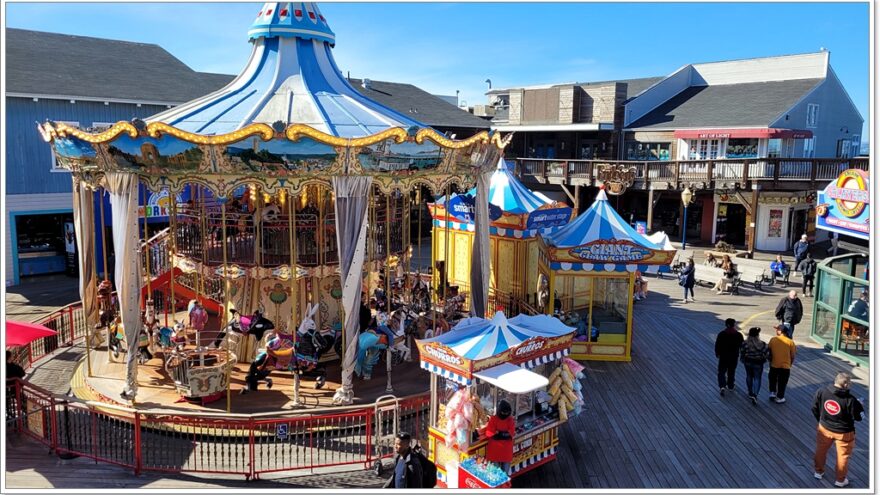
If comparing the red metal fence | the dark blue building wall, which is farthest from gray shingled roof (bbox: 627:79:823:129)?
the red metal fence

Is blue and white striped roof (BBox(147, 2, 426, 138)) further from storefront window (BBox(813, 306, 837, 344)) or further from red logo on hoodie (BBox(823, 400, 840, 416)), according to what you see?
storefront window (BBox(813, 306, 837, 344))

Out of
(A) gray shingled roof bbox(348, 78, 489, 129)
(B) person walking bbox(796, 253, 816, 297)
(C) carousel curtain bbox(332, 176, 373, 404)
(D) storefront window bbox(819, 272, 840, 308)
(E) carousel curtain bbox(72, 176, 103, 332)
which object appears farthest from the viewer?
(A) gray shingled roof bbox(348, 78, 489, 129)

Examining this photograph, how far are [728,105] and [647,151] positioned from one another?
4.32 meters

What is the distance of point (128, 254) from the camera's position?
10547 mm

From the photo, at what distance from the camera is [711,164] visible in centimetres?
2655

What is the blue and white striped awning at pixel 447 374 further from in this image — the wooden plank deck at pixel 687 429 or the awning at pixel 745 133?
the awning at pixel 745 133

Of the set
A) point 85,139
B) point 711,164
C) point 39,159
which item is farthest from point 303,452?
point 711,164

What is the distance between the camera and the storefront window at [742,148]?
97.3 feet

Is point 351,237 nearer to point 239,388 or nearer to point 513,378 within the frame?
point 239,388

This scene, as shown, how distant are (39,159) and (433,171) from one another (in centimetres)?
1638

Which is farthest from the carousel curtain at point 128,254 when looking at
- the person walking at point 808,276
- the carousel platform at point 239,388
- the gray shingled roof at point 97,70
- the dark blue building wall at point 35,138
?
the person walking at point 808,276

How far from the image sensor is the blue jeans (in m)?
11.0

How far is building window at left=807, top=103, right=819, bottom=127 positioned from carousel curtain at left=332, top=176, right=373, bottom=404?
2791cm

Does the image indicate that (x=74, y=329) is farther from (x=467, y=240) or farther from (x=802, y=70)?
(x=802, y=70)
